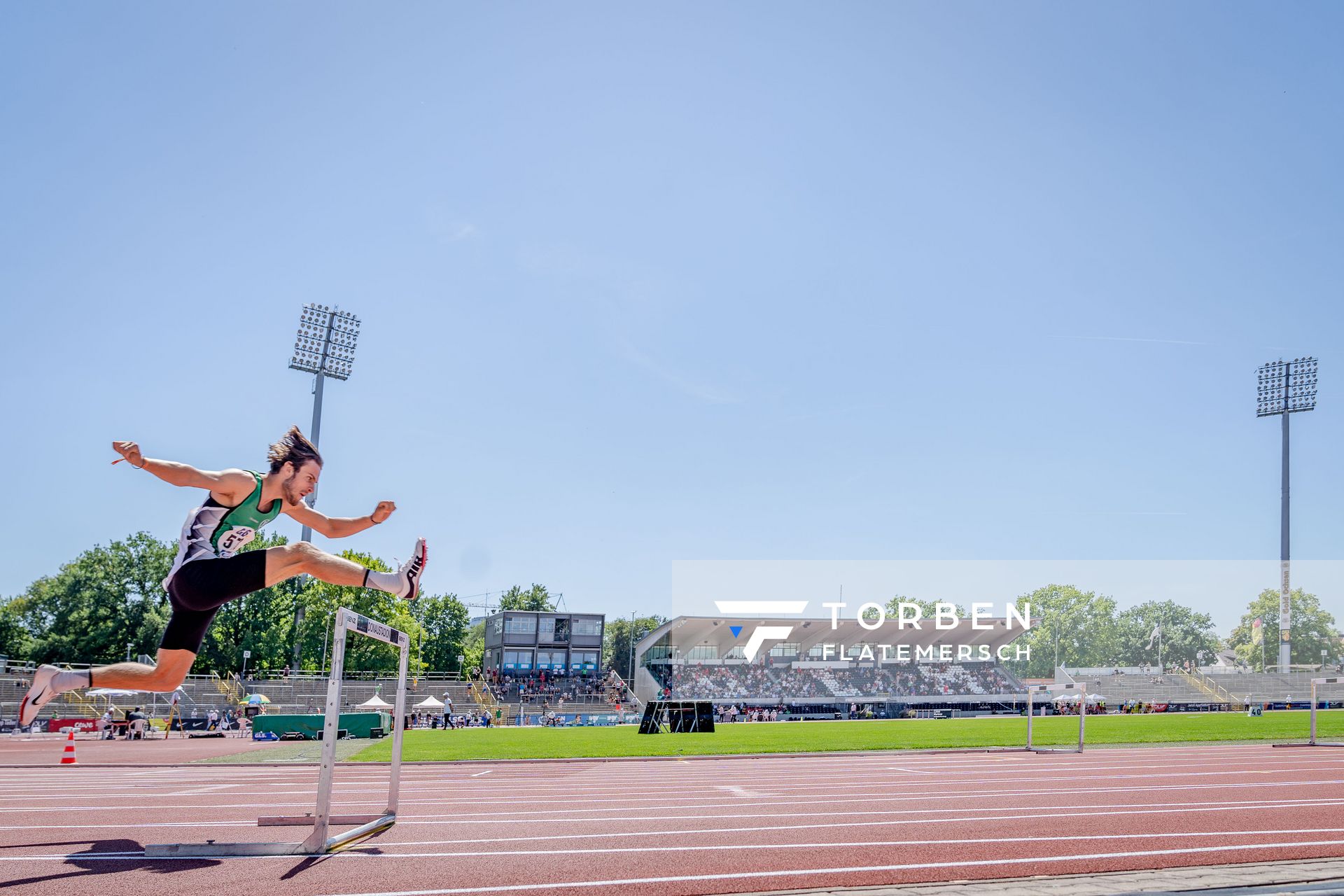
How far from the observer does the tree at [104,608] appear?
64875 mm

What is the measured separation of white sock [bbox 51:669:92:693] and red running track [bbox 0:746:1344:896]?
102cm

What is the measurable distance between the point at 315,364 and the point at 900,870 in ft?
154

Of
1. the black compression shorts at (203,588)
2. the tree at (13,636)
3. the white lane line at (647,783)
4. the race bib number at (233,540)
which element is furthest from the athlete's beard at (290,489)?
the tree at (13,636)

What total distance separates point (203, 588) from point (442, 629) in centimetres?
7870

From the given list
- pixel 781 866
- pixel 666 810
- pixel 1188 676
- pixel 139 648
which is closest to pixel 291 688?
pixel 139 648

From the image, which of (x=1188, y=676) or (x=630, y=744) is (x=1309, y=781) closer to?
(x=630, y=744)

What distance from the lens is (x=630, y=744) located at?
76.5 ft

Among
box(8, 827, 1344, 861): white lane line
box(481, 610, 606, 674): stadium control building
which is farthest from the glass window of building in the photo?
box(8, 827, 1344, 861): white lane line

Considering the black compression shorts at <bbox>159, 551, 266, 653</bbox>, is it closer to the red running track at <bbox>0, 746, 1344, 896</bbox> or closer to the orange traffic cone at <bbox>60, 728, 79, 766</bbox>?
the red running track at <bbox>0, 746, 1344, 896</bbox>

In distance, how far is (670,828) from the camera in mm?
7293

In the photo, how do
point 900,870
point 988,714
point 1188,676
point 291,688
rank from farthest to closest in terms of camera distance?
point 1188,676
point 988,714
point 291,688
point 900,870

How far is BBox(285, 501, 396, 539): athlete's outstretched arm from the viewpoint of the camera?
6.01 metres

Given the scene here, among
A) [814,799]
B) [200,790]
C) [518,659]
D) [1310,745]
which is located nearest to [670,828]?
[814,799]

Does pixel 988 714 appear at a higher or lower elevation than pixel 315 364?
lower
